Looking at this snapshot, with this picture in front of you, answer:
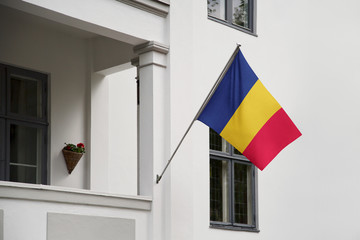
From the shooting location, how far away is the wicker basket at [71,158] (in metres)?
9.98

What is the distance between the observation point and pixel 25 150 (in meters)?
9.75

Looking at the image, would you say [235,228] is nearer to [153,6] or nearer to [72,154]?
[72,154]

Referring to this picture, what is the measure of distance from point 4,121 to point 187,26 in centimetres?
270

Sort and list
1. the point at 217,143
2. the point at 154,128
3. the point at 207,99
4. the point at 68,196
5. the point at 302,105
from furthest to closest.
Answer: the point at 302,105 → the point at 217,143 → the point at 154,128 → the point at 207,99 → the point at 68,196

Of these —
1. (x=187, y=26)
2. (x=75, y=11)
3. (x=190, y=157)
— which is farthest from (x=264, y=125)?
(x=75, y=11)

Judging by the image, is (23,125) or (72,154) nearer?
(23,125)

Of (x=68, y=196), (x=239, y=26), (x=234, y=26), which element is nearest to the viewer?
(x=68, y=196)

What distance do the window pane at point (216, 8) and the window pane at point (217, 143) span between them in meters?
1.88

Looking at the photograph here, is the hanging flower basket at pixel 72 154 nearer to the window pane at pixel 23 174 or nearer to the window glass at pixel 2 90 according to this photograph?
the window pane at pixel 23 174

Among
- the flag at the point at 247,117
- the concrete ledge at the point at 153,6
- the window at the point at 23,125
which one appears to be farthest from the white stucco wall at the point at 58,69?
the flag at the point at 247,117

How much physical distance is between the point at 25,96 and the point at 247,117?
325 cm

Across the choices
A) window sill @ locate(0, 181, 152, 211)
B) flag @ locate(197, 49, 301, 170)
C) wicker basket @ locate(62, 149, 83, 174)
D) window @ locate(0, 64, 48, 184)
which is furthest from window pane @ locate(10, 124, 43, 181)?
flag @ locate(197, 49, 301, 170)

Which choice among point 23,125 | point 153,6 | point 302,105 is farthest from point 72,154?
point 302,105

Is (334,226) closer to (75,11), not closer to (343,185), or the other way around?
(343,185)
